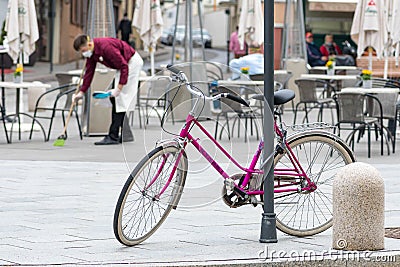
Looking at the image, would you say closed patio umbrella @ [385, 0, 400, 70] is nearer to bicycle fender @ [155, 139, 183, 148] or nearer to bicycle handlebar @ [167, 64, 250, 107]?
bicycle handlebar @ [167, 64, 250, 107]

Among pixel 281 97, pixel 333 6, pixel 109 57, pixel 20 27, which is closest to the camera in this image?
pixel 281 97

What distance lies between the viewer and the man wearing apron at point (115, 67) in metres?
14.1

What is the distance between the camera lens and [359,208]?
22.4 feet

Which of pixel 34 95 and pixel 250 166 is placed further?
pixel 34 95

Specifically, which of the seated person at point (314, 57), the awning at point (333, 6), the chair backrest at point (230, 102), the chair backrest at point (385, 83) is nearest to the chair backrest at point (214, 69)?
the chair backrest at point (230, 102)

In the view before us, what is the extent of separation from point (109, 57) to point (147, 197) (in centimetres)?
722

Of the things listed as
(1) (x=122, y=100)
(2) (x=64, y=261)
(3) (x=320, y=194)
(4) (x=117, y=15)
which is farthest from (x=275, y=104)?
(4) (x=117, y=15)

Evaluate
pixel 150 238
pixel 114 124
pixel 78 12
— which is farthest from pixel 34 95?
pixel 78 12

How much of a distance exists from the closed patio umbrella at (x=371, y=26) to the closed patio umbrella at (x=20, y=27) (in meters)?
5.71

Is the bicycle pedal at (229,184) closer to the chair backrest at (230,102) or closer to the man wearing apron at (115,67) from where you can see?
the chair backrest at (230,102)

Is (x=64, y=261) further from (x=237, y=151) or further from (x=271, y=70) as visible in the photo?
(x=271, y=70)

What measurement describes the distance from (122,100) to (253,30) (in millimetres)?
7904

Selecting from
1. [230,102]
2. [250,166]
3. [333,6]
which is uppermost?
[333,6]

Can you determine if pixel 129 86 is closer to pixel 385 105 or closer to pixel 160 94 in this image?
pixel 385 105
